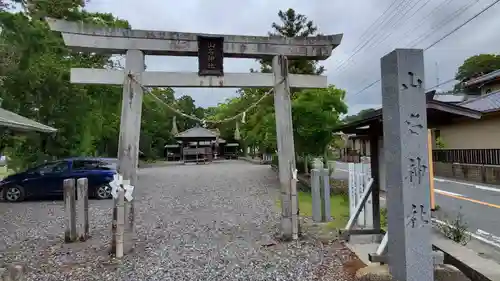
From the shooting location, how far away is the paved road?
774cm

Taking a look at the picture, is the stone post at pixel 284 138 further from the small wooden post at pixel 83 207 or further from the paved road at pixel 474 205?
the small wooden post at pixel 83 207

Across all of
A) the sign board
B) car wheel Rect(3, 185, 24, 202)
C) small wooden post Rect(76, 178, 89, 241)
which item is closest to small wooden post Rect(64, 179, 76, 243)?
small wooden post Rect(76, 178, 89, 241)

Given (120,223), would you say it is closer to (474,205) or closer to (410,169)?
(410,169)

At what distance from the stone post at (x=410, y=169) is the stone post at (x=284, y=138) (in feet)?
9.26

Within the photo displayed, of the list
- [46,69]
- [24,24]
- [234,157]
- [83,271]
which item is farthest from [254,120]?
[234,157]

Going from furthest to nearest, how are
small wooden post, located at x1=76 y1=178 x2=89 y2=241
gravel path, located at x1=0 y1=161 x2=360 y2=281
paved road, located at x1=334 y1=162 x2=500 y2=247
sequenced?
paved road, located at x1=334 y1=162 x2=500 y2=247 → small wooden post, located at x1=76 y1=178 x2=89 y2=241 → gravel path, located at x1=0 y1=161 x2=360 y2=281

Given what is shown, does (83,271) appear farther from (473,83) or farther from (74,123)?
(473,83)

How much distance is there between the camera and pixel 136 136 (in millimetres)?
6555

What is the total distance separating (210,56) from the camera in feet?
22.9

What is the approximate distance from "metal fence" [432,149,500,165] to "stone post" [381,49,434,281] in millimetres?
14545

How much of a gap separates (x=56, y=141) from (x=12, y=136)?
8.01 feet

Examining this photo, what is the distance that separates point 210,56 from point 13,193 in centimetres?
975

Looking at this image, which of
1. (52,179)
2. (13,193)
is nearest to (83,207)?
(52,179)

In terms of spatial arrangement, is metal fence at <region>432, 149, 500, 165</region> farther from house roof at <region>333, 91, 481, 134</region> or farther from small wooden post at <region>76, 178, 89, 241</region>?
small wooden post at <region>76, 178, 89, 241</region>
